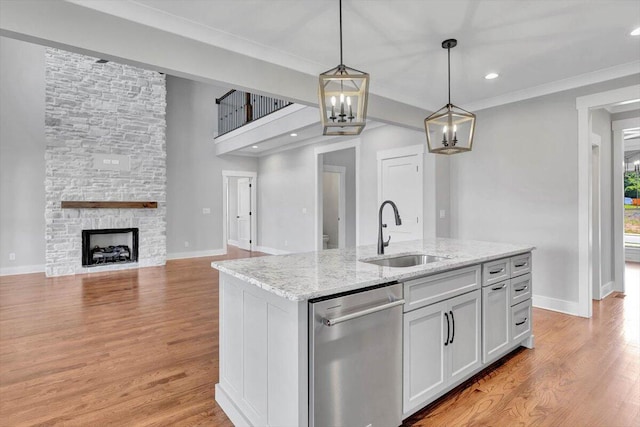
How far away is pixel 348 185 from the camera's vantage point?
851 cm

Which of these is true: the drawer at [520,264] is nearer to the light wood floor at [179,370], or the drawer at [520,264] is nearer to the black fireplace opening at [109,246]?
the light wood floor at [179,370]

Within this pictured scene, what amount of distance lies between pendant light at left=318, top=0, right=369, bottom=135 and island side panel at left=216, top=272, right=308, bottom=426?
1.13 metres

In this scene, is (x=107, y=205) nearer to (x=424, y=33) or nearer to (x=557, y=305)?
(x=424, y=33)

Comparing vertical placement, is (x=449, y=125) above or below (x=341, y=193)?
above

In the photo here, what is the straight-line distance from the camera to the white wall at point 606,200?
467cm

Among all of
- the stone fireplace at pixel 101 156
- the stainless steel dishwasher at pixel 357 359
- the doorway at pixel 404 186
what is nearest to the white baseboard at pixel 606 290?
the doorway at pixel 404 186

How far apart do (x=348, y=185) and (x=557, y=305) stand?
522 centimetres

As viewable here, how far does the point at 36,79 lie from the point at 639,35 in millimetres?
8877

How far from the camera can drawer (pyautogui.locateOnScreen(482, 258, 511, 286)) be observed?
2.49 metres

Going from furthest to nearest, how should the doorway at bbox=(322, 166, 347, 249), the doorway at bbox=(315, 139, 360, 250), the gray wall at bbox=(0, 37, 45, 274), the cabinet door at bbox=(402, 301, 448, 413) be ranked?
the doorway at bbox=(322, 166, 347, 249), the doorway at bbox=(315, 139, 360, 250), the gray wall at bbox=(0, 37, 45, 274), the cabinet door at bbox=(402, 301, 448, 413)

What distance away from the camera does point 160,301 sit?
14.8 ft

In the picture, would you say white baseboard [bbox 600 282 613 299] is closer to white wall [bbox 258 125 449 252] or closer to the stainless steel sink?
white wall [bbox 258 125 449 252]

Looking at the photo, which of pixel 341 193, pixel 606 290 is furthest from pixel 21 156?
pixel 606 290

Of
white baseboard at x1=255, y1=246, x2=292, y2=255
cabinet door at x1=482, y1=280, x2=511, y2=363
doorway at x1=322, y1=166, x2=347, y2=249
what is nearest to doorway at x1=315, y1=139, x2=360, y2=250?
doorway at x1=322, y1=166, x2=347, y2=249
